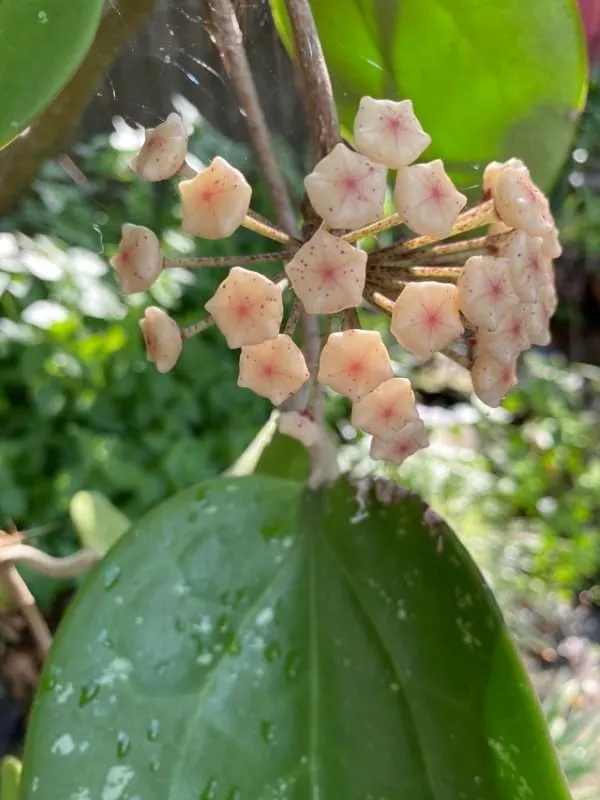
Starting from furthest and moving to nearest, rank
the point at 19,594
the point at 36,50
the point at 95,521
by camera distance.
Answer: the point at 95,521
the point at 19,594
the point at 36,50

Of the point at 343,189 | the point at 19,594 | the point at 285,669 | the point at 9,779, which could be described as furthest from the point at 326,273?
the point at 9,779

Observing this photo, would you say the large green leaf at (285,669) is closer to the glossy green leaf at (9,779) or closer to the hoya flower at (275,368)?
the hoya flower at (275,368)

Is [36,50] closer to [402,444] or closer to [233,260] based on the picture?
[233,260]

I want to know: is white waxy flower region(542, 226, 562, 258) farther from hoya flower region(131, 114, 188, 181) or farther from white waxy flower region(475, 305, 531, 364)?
hoya flower region(131, 114, 188, 181)

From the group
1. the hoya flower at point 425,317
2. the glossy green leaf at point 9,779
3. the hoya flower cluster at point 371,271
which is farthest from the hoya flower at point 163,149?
the glossy green leaf at point 9,779

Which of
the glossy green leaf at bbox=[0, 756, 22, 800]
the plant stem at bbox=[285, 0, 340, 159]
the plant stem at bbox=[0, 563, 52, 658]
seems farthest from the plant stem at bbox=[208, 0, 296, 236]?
the glossy green leaf at bbox=[0, 756, 22, 800]

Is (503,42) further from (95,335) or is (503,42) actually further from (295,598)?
(95,335)

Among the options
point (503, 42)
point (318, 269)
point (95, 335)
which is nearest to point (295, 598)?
point (318, 269)
